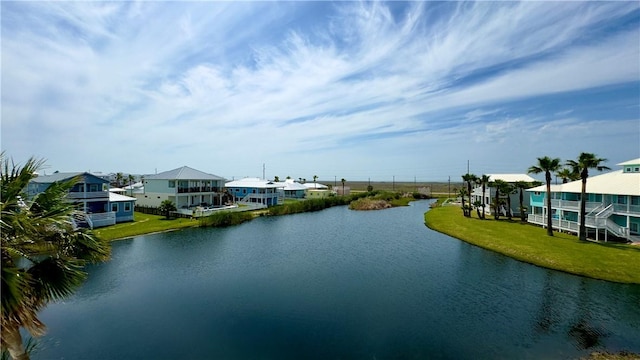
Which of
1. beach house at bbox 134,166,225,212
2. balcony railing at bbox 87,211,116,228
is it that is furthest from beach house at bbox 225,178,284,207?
balcony railing at bbox 87,211,116,228

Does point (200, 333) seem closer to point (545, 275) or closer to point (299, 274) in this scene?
point (299, 274)

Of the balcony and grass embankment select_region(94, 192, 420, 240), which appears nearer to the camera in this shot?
grass embankment select_region(94, 192, 420, 240)

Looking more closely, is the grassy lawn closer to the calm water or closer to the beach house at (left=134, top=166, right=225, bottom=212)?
the beach house at (left=134, top=166, right=225, bottom=212)

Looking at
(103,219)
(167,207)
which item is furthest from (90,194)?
(167,207)

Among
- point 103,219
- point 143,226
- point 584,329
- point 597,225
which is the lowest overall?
point 584,329

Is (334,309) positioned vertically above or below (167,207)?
below

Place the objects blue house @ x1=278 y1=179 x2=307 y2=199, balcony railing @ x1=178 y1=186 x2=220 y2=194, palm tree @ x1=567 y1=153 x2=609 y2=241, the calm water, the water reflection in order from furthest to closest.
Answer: blue house @ x1=278 y1=179 x2=307 y2=199 < balcony railing @ x1=178 y1=186 x2=220 y2=194 < palm tree @ x1=567 y1=153 x2=609 y2=241 < the water reflection < the calm water

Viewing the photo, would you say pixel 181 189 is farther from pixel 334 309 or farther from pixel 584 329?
pixel 584 329

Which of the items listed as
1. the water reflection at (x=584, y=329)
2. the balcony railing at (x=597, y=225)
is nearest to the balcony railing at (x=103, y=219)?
the water reflection at (x=584, y=329)
